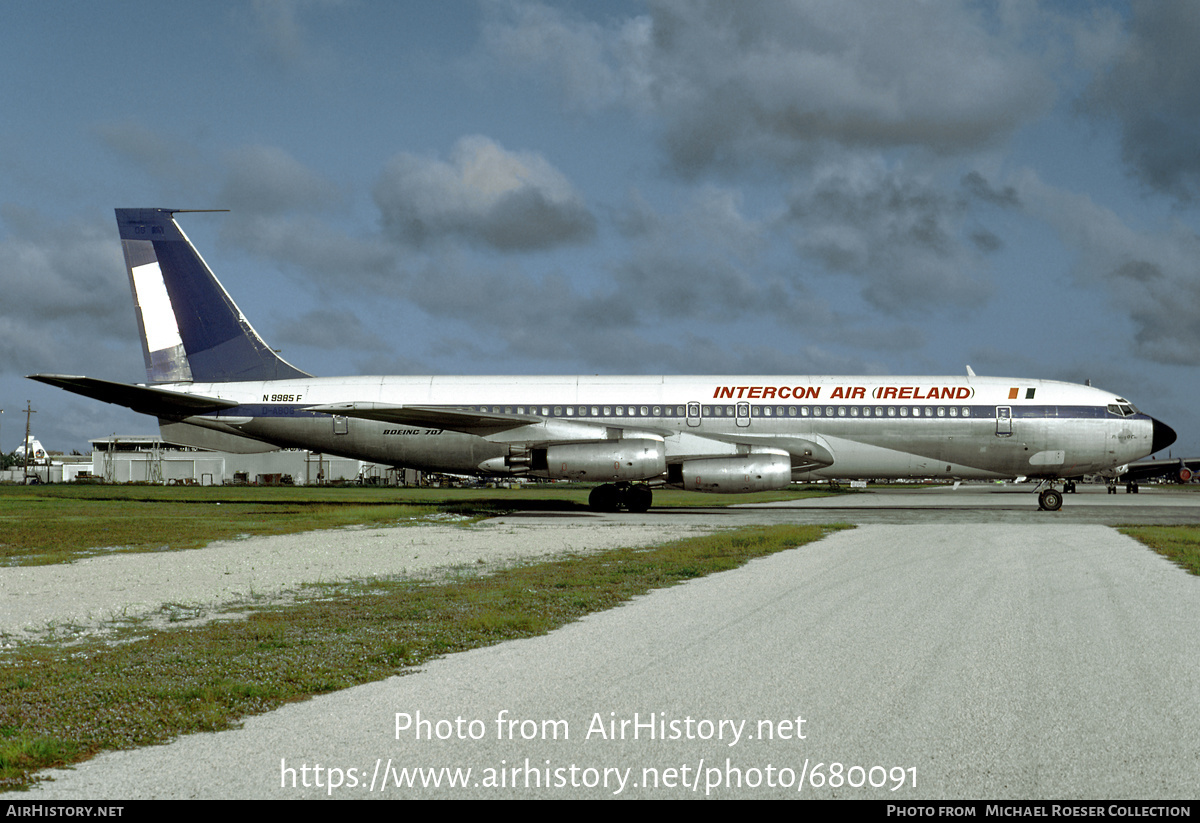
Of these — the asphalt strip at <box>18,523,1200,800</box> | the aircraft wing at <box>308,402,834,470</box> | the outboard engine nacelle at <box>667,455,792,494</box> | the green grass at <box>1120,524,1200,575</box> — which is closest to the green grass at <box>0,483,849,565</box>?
the aircraft wing at <box>308,402,834,470</box>

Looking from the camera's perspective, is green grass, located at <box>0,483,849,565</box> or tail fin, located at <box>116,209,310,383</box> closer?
green grass, located at <box>0,483,849,565</box>

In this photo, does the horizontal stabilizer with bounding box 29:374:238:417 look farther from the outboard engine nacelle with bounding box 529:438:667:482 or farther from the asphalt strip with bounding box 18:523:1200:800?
the asphalt strip with bounding box 18:523:1200:800

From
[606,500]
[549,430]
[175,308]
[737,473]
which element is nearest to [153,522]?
[175,308]

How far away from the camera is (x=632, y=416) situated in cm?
3027

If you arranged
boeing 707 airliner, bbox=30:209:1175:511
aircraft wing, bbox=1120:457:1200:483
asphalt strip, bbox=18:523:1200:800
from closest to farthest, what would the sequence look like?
asphalt strip, bbox=18:523:1200:800 < boeing 707 airliner, bbox=30:209:1175:511 < aircraft wing, bbox=1120:457:1200:483

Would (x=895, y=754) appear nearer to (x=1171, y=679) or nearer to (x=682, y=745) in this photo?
(x=682, y=745)

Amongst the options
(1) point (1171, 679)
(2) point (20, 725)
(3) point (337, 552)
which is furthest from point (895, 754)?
(3) point (337, 552)

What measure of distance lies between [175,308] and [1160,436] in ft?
111

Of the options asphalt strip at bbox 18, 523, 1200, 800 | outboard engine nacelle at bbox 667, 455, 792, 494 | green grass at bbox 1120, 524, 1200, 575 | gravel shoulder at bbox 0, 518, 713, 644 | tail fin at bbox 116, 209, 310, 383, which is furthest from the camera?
tail fin at bbox 116, 209, 310, 383

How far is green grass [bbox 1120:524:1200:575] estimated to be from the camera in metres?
15.4

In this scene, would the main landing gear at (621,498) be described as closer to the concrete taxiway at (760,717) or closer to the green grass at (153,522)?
the green grass at (153,522)

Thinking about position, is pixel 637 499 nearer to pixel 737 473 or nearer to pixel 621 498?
pixel 621 498

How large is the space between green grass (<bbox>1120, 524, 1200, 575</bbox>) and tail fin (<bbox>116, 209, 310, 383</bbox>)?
2679 cm
